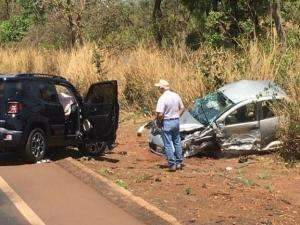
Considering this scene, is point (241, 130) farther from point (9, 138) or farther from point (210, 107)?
point (9, 138)

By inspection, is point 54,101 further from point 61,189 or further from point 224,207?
point 224,207

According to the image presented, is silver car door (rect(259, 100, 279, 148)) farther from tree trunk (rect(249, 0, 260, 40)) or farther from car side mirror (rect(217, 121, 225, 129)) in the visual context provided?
tree trunk (rect(249, 0, 260, 40))

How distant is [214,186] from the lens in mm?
10305

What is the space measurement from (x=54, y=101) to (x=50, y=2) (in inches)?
736

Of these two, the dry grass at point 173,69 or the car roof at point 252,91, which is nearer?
the car roof at point 252,91

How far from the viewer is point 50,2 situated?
30922 mm

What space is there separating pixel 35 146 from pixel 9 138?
0.69 meters

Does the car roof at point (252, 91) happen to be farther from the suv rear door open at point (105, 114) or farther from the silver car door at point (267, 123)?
the suv rear door open at point (105, 114)

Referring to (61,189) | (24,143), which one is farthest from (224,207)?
(24,143)

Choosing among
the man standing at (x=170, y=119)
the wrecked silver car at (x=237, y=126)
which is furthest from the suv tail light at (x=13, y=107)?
the wrecked silver car at (x=237, y=126)

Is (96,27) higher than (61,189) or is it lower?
higher

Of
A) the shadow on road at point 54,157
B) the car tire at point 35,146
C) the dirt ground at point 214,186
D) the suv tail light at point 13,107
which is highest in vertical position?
the suv tail light at point 13,107

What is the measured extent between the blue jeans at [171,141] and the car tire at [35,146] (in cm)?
243

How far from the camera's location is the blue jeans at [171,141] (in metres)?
12.0
